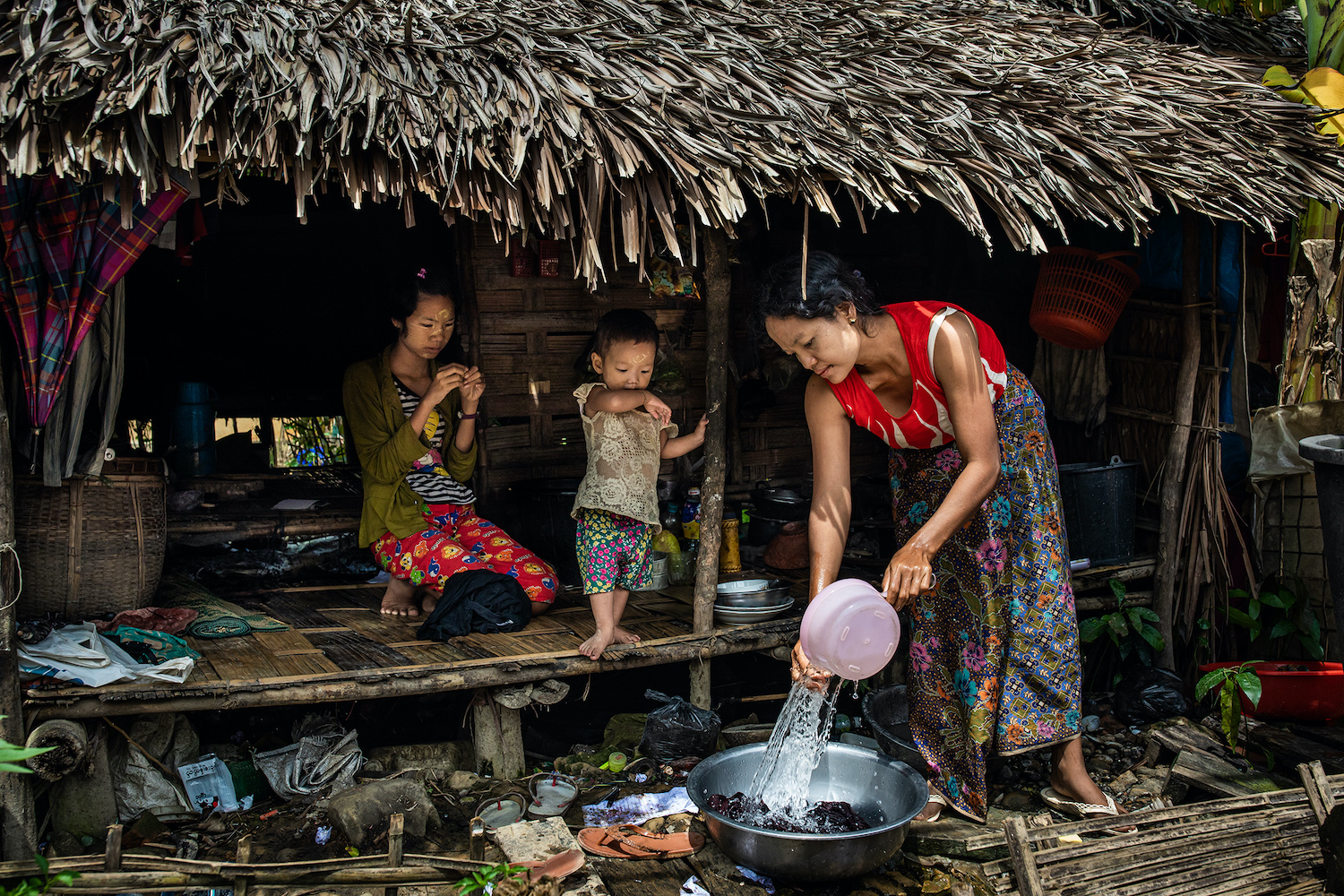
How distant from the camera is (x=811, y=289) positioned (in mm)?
3098

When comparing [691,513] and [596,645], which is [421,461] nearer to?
[596,645]

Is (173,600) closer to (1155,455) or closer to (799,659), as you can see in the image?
(799,659)

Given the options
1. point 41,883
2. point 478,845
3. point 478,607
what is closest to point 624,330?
point 478,607

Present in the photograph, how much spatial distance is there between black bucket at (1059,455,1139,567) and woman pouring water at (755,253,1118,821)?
69.4 inches

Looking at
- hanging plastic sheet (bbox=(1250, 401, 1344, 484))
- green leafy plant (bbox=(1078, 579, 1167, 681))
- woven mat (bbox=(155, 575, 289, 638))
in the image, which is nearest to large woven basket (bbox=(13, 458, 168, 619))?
woven mat (bbox=(155, 575, 289, 638))

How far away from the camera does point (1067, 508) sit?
5.26m

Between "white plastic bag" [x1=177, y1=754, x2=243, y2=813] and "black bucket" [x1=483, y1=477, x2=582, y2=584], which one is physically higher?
"black bucket" [x1=483, y1=477, x2=582, y2=584]

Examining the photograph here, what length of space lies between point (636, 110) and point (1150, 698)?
3.53m

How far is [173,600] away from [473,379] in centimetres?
176

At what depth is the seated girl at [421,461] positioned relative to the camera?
4.52 meters

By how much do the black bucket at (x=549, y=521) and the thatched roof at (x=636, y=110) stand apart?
1671mm

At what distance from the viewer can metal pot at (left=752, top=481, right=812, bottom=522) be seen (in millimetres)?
5742

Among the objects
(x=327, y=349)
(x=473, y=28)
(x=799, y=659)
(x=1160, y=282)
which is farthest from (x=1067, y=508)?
(x=327, y=349)

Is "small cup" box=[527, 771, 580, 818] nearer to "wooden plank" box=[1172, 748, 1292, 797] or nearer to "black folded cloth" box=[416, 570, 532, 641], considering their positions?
"black folded cloth" box=[416, 570, 532, 641]
